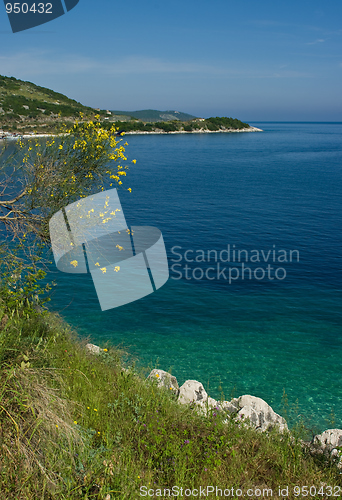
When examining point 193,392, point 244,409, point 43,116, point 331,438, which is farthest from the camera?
point 43,116

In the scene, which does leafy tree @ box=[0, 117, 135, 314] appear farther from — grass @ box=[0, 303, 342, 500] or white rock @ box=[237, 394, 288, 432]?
white rock @ box=[237, 394, 288, 432]

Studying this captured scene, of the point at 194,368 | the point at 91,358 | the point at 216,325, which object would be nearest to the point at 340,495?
the point at 91,358

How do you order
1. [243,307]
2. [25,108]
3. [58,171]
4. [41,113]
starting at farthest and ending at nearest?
[25,108], [41,113], [243,307], [58,171]

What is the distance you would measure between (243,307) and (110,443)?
12059 mm

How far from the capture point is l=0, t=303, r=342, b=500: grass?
455 centimetres

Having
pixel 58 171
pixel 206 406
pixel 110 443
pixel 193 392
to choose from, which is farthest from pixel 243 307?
pixel 110 443

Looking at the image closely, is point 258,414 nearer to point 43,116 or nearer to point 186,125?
point 43,116

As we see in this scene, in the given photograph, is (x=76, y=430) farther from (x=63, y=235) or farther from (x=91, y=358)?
(x=63, y=235)

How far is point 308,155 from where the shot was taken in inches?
3324

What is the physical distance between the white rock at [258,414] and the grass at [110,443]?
1.03m

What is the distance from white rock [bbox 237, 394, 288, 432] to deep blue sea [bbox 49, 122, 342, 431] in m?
0.54

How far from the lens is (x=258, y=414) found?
8.38 m

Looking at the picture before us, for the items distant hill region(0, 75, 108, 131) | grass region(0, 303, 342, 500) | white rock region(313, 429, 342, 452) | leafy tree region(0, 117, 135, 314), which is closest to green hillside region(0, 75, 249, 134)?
distant hill region(0, 75, 108, 131)

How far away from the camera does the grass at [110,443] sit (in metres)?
4.55
